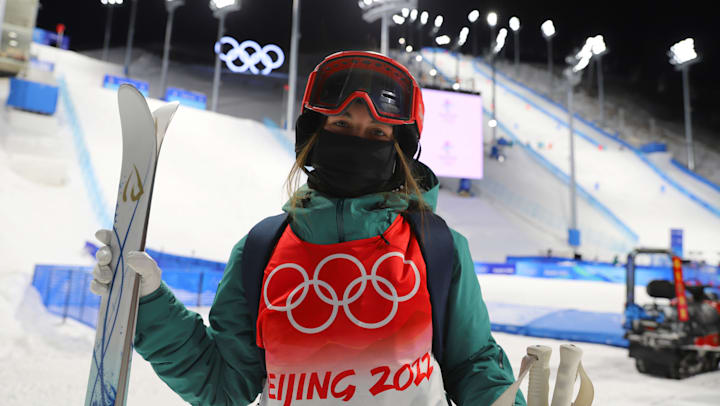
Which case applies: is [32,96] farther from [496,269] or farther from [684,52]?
[684,52]

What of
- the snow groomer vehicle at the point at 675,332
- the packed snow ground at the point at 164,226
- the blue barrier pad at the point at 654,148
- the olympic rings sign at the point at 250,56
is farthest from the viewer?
the blue barrier pad at the point at 654,148

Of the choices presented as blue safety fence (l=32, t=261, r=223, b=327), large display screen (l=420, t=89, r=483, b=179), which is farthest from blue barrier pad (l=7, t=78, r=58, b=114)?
large display screen (l=420, t=89, r=483, b=179)

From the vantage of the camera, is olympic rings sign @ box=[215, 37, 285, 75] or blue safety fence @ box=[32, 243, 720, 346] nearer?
blue safety fence @ box=[32, 243, 720, 346]

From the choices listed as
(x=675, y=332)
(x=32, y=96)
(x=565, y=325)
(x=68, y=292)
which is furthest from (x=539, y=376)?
(x=32, y=96)

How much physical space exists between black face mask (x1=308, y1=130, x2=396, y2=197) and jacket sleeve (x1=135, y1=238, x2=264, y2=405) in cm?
37

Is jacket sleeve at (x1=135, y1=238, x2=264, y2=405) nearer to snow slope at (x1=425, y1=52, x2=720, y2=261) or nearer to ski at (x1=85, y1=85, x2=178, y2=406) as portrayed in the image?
ski at (x1=85, y1=85, x2=178, y2=406)

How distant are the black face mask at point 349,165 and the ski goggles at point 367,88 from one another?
9 centimetres

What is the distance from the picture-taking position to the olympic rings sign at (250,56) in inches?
969

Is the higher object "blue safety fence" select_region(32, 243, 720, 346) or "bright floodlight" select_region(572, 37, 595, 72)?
"bright floodlight" select_region(572, 37, 595, 72)

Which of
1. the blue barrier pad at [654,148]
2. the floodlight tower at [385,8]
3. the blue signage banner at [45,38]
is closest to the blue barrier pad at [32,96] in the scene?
the floodlight tower at [385,8]

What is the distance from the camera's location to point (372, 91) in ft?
5.18

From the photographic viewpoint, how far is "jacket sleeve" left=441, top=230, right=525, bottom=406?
1416 mm

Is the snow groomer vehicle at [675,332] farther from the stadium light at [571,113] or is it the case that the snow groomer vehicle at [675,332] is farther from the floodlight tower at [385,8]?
the stadium light at [571,113]

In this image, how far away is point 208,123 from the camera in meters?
19.5
